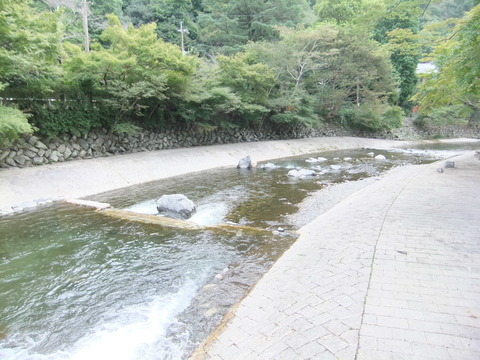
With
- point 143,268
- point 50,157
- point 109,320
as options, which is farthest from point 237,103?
point 109,320

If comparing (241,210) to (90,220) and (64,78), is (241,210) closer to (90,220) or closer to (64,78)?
(90,220)

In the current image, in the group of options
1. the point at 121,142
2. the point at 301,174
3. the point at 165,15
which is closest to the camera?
the point at 301,174

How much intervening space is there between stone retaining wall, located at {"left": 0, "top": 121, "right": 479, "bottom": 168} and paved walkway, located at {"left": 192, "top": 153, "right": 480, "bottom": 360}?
35.2 feet

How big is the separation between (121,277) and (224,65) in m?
17.3

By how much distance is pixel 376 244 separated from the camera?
4457 mm

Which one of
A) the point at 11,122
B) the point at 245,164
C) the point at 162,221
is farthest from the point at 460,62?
the point at 11,122

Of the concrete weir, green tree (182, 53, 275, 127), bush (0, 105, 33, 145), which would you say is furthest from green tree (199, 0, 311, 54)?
the concrete weir

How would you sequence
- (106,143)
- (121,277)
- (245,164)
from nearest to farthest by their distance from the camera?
1. (121,277)
2. (106,143)
3. (245,164)

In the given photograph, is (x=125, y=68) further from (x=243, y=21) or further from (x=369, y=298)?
(x=243, y=21)

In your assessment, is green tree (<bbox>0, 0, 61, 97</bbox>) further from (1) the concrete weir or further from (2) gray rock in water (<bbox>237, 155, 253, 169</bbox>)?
(2) gray rock in water (<bbox>237, 155, 253, 169</bbox>)

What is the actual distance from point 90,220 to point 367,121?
28862mm

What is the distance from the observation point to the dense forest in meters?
8.85

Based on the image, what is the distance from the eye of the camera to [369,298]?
307 centimetres

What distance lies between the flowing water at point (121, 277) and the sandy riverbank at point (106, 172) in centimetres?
120
